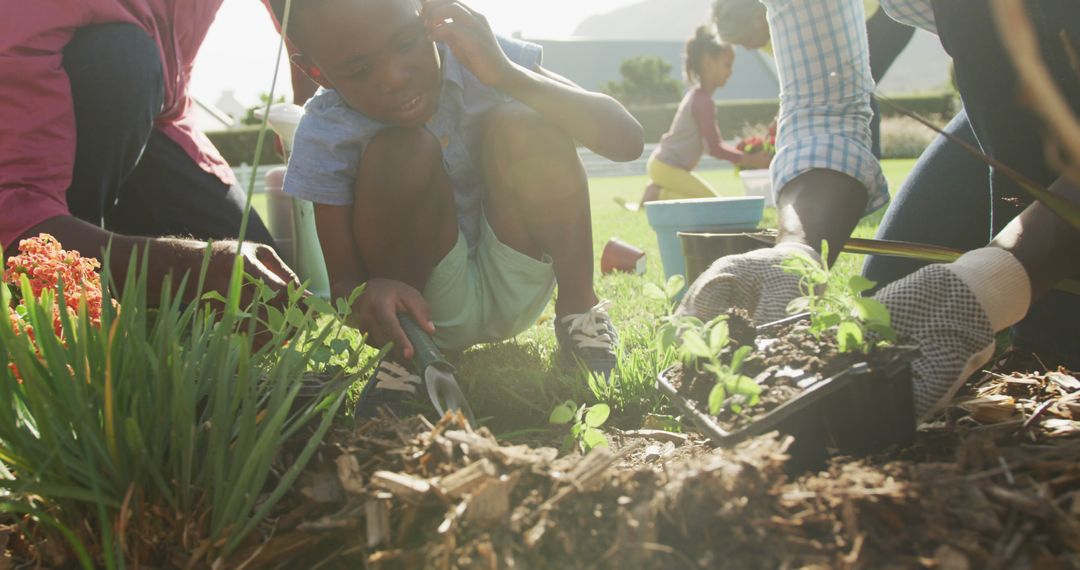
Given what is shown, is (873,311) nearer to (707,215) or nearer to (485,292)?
(485,292)

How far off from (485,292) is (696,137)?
574 cm

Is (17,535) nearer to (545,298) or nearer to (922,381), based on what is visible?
(922,381)

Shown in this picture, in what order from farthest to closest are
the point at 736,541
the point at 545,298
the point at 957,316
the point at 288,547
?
the point at 545,298 < the point at 957,316 < the point at 288,547 < the point at 736,541

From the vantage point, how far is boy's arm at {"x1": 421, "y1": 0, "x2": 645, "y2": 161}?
2.04 metres

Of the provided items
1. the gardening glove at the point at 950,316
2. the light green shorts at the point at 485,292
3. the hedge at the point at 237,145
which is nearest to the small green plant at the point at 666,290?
the gardening glove at the point at 950,316

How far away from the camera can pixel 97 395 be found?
1.03m

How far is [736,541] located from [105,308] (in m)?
0.92

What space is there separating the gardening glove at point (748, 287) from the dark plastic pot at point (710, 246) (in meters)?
0.79

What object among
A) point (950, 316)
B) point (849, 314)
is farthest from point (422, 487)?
point (950, 316)

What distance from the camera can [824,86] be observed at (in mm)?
2012

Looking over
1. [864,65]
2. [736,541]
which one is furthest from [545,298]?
[736,541]

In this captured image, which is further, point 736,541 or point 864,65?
point 864,65

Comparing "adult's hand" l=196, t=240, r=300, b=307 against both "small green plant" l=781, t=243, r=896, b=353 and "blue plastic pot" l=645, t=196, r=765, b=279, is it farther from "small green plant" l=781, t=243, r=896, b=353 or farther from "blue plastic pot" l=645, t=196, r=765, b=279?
"blue plastic pot" l=645, t=196, r=765, b=279

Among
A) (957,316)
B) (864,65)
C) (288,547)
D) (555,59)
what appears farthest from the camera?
(555,59)
